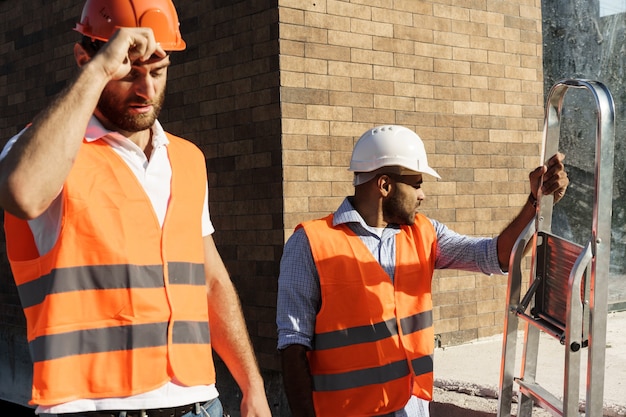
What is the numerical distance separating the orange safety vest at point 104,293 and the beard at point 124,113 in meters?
0.09

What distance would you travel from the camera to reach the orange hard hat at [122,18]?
9.70 feet

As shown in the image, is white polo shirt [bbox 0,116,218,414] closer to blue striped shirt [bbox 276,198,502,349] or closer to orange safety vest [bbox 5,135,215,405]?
orange safety vest [bbox 5,135,215,405]

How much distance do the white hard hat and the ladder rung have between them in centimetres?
99

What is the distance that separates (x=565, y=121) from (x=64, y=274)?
6.18 meters

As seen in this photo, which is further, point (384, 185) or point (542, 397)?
point (384, 185)

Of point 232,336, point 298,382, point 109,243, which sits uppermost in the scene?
point 109,243

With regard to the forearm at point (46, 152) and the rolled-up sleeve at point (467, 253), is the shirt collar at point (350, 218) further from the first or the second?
the forearm at point (46, 152)

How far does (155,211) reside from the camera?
2.86m

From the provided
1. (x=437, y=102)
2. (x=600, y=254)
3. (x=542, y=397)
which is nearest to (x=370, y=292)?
(x=542, y=397)

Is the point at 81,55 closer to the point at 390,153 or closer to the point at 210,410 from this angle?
the point at 210,410

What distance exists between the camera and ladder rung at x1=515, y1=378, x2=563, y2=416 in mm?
3225

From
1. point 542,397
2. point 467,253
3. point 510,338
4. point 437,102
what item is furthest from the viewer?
point 437,102

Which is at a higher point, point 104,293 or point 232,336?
point 104,293

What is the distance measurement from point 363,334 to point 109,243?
4.60 feet
